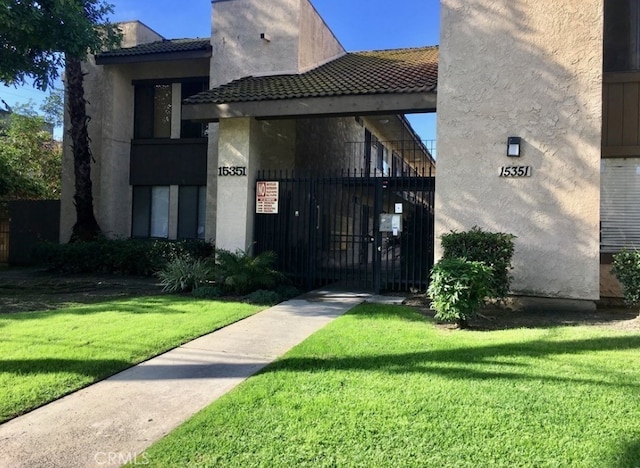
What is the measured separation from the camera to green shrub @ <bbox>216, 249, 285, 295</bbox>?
10391 mm

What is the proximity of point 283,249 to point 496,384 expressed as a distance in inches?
296

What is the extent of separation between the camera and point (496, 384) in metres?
4.67

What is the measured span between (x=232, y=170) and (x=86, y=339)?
6.09 metres

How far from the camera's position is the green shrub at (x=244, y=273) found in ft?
34.1

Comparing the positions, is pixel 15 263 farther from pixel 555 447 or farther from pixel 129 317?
pixel 555 447

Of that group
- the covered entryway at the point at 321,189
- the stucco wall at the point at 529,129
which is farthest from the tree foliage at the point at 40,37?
the stucco wall at the point at 529,129

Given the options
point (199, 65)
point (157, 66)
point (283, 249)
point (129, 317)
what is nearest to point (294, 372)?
point (129, 317)

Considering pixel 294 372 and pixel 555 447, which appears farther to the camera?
pixel 294 372

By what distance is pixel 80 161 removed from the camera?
1553 cm

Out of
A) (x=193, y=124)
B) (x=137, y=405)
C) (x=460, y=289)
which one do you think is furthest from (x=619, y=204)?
(x=193, y=124)

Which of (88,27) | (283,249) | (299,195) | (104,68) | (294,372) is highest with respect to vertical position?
(104,68)

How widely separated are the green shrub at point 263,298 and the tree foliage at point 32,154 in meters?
16.5

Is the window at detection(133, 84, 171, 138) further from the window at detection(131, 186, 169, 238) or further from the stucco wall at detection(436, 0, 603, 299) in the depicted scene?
the stucco wall at detection(436, 0, 603, 299)

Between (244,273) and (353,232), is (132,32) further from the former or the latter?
(353,232)
